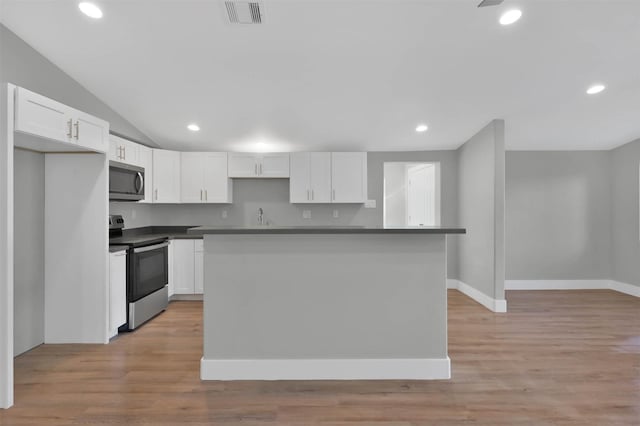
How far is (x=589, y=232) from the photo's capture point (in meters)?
5.39

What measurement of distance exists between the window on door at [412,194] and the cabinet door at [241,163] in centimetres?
213

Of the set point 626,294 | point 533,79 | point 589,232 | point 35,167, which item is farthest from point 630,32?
point 35,167

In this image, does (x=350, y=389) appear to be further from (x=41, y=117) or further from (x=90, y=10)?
(x=90, y=10)

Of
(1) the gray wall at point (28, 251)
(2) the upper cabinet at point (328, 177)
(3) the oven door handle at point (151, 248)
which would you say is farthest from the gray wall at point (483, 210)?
(1) the gray wall at point (28, 251)

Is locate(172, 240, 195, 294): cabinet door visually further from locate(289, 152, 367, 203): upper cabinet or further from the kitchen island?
the kitchen island

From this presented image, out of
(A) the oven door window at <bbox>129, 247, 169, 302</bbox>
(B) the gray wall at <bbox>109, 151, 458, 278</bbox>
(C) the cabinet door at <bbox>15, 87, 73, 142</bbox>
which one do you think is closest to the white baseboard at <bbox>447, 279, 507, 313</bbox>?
(B) the gray wall at <bbox>109, 151, 458, 278</bbox>

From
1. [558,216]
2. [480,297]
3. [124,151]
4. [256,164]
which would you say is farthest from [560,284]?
[124,151]

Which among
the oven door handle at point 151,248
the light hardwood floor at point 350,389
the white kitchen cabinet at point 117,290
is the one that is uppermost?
the oven door handle at point 151,248

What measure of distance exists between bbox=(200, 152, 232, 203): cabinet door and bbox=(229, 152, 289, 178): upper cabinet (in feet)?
0.38

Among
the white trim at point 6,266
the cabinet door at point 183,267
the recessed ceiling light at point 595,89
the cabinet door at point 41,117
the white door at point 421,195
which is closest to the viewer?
the white trim at point 6,266

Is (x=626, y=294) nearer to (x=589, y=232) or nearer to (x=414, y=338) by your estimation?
(x=589, y=232)

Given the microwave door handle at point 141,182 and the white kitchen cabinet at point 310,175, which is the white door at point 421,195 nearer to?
the white kitchen cabinet at point 310,175

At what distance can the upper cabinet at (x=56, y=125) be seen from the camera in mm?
2357

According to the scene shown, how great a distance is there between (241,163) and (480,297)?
3.84 m
